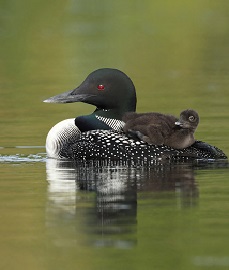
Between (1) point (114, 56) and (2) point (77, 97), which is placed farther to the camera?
(1) point (114, 56)

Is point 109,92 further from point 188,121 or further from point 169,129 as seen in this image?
point 188,121

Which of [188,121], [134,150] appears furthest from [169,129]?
[134,150]

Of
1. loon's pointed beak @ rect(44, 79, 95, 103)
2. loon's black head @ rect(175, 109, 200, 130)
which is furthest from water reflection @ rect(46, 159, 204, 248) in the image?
loon's pointed beak @ rect(44, 79, 95, 103)

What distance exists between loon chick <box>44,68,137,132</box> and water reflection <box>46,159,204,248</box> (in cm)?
57

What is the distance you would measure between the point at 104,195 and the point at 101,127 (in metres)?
2.29

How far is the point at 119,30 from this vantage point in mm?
28719

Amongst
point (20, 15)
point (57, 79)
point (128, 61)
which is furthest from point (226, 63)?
point (20, 15)

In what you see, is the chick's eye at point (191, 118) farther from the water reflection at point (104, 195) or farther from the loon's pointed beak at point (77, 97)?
the loon's pointed beak at point (77, 97)

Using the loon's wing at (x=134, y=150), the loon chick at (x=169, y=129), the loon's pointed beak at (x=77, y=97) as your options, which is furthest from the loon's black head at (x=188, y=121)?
the loon's pointed beak at (x=77, y=97)

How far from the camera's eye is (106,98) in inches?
476

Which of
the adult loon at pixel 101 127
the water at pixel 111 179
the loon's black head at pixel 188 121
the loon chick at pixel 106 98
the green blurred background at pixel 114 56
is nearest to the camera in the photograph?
the water at pixel 111 179

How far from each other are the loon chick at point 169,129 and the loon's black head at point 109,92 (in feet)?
2.30

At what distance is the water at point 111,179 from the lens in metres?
7.92

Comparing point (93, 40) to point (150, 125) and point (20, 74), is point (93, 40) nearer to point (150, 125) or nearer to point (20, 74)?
point (20, 74)
